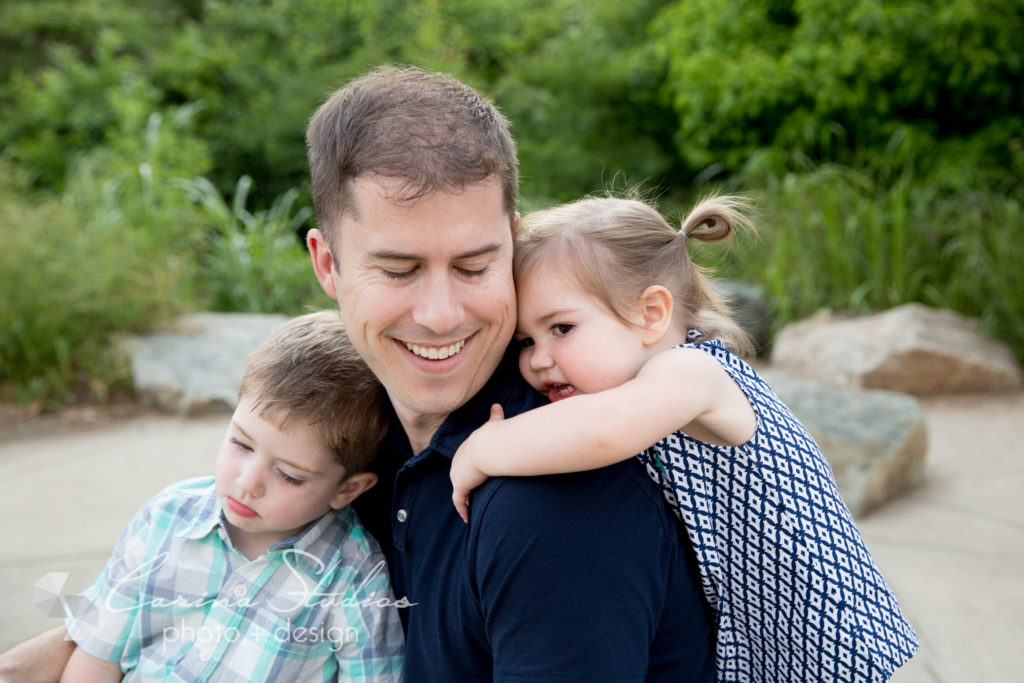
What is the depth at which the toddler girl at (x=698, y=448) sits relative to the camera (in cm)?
146

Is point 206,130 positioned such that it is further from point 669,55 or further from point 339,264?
point 339,264

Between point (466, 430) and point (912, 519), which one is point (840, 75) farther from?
point (466, 430)

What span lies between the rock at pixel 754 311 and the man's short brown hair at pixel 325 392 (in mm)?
5460

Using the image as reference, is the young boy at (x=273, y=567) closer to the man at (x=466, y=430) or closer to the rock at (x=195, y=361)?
the man at (x=466, y=430)

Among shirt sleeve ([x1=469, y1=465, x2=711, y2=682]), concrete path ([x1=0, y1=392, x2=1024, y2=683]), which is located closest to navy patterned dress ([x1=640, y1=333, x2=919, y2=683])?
shirt sleeve ([x1=469, y1=465, x2=711, y2=682])

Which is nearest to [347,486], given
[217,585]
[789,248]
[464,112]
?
[217,585]

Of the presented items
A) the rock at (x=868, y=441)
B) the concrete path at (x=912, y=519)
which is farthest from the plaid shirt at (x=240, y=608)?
the rock at (x=868, y=441)

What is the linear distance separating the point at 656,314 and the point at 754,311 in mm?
5831

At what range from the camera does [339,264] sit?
68.0 inches

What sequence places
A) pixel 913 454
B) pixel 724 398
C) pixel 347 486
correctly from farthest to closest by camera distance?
pixel 913 454 → pixel 347 486 → pixel 724 398

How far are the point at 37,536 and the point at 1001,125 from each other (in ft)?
24.7

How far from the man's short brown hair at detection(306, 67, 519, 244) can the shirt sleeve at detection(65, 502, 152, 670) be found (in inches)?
32.7

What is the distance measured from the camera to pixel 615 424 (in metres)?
1.42

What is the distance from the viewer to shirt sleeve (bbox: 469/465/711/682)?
1.33 m
